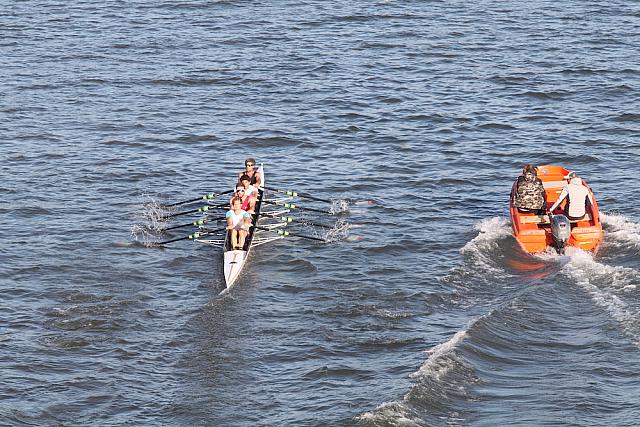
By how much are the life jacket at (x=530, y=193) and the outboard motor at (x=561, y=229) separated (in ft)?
4.52

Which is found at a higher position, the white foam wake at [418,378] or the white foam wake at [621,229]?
the white foam wake at [621,229]

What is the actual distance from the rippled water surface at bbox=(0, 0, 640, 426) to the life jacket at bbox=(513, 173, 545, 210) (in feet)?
3.57

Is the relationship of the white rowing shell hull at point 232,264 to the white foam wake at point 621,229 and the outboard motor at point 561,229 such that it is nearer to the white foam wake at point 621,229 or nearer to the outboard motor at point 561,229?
the outboard motor at point 561,229

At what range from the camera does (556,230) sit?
26.7m

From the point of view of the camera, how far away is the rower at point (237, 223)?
27.4 metres

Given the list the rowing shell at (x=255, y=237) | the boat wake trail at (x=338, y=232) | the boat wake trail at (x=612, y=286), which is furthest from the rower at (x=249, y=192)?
the boat wake trail at (x=612, y=286)

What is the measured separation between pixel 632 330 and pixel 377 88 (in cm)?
2048

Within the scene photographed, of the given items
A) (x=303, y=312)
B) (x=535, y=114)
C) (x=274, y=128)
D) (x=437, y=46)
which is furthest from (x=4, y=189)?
(x=437, y=46)

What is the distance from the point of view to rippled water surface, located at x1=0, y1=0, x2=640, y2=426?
22.0m

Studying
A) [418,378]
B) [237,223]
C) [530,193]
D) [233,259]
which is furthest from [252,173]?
[418,378]

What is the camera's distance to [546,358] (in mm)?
22625

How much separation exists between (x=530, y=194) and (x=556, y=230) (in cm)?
184

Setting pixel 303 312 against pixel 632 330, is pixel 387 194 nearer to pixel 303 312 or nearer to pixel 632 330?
pixel 303 312

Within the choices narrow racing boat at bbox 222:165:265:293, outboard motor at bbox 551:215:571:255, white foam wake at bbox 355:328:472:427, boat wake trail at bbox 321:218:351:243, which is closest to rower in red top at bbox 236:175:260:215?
narrow racing boat at bbox 222:165:265:293
